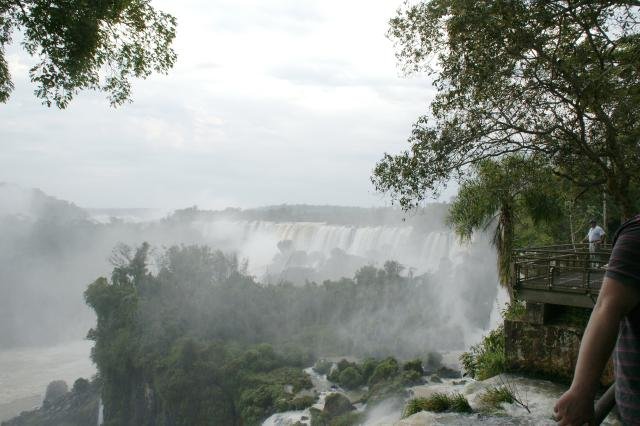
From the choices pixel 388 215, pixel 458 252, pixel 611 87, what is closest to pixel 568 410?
pixel 611 87

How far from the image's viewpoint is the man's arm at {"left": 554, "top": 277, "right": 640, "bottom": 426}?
5.39ft

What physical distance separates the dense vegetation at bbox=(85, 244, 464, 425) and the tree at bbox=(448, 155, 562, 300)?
1572cm

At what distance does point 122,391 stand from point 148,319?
6.11 metres

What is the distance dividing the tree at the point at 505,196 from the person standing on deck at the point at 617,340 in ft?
30.2

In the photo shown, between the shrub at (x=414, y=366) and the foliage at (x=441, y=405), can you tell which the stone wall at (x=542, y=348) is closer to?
the foliage at (x=441, y=405)

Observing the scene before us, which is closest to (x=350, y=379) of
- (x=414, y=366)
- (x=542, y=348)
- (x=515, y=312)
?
(x=414, y=366)

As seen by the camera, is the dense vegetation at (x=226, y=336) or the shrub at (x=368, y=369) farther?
the dense vegetation at (x=226, y=336)

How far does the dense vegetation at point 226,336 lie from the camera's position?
33469 mm

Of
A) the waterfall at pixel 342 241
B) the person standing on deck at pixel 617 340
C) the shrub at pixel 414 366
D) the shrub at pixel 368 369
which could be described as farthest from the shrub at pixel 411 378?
the person standing on deck at pixel 617 340

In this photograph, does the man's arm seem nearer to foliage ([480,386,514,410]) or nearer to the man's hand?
the man's hand

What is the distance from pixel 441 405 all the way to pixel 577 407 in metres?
7.42

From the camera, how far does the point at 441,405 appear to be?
857cm

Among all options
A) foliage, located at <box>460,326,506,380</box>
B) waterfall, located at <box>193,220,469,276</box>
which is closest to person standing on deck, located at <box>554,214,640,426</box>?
foliage, located at <box>460,326,506,380</box>

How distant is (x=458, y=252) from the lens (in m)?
42.8
